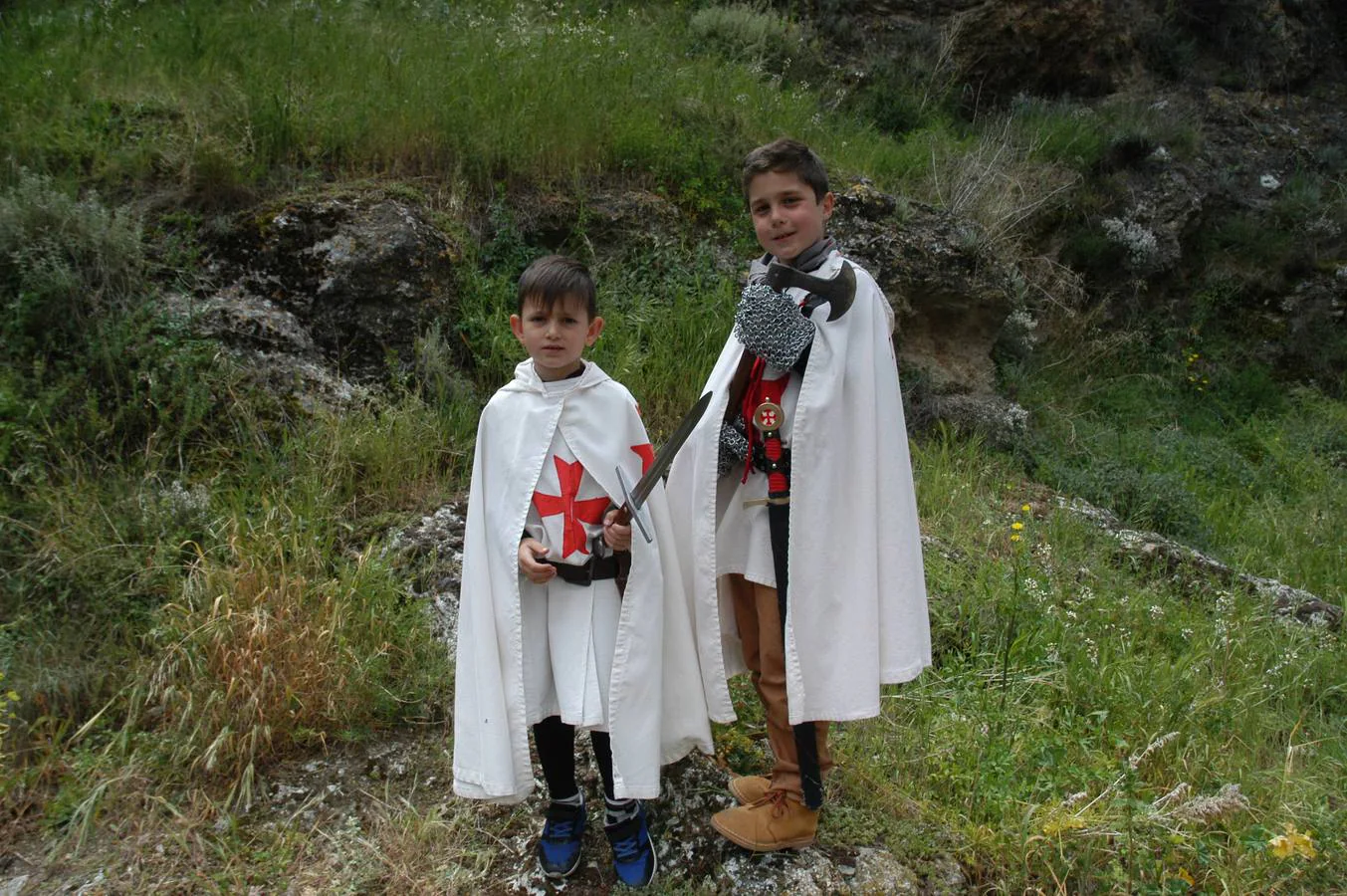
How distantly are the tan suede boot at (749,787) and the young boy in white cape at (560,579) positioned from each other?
0.44 meters

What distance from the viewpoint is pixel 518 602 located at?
8.58 feet

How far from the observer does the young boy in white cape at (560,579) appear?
2582 millimetres

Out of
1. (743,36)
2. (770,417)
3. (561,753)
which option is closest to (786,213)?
(770,417)

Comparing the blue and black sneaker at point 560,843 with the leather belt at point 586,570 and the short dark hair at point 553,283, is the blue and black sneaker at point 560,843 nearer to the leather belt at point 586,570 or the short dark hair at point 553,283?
the leather belt at point 586,570

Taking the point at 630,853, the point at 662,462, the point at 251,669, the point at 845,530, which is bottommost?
the point at 630,853

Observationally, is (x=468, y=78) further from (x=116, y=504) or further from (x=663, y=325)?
(x=116, y=504)

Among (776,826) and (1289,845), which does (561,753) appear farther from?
(1289,845)

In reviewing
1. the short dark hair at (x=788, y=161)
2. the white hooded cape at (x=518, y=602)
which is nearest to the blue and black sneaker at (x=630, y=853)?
the white hooded cape at (x=518, y=602)

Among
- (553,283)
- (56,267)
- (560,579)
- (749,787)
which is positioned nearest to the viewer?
(553,283)

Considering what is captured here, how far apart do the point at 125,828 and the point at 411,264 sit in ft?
9.71

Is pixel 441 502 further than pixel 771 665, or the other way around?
pixel 441 502

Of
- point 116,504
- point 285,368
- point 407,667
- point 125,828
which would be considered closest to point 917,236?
point 285,368

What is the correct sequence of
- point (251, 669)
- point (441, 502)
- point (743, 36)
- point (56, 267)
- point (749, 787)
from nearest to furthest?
point (749, 787) → point (251, 669) → point (56, 267) → point (441, 502) → point (743, 36)

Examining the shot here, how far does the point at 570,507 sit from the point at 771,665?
707 mm
